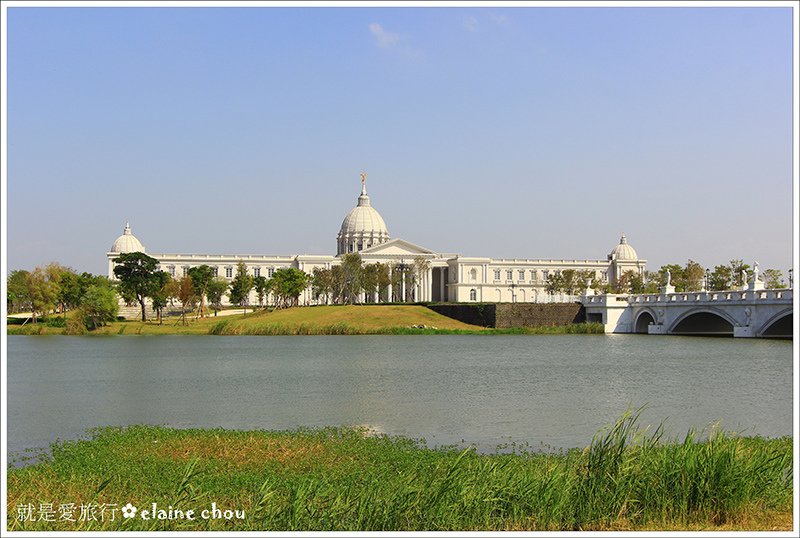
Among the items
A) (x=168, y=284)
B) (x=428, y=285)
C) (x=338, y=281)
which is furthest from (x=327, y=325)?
(x=428, y=285)

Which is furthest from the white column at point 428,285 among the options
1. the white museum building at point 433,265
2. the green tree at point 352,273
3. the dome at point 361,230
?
the green tree at point 352,273

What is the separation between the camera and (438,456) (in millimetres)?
14531

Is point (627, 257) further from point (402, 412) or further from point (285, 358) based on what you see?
point (402, 412)

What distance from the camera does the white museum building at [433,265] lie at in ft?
419

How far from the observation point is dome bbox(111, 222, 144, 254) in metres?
133

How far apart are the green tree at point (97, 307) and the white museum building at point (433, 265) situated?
55.1m

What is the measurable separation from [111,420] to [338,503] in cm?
1202

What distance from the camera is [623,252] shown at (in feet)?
470

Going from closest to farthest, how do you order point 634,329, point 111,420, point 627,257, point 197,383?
point 111,420 < point 197,383 < point 634,329 < point 627,257

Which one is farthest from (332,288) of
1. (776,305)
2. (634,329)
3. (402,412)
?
(402,412)

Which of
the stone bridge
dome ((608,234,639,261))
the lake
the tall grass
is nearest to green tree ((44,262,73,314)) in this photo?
the tall grass

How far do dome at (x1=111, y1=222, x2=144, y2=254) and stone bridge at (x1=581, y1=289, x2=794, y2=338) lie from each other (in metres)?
Result: 81.8

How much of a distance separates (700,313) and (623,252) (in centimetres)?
8159

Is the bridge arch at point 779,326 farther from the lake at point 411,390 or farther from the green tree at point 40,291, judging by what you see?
the green tree at point 40,291
